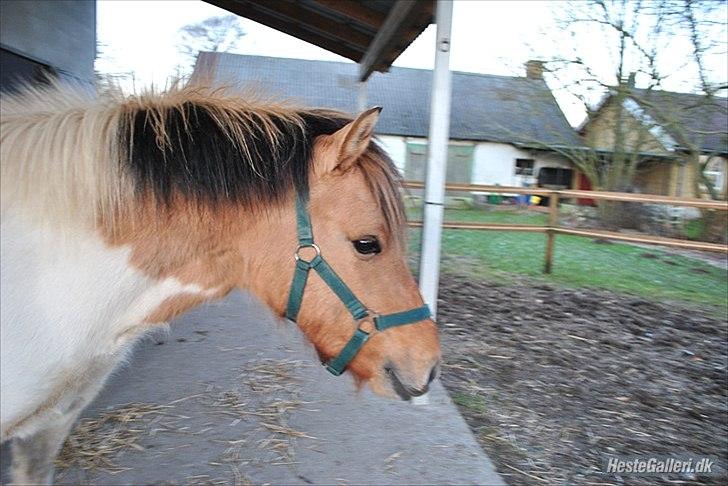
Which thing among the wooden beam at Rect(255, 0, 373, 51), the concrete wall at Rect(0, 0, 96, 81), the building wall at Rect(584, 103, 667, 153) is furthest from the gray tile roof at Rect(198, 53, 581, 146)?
the wooden beam at Rect(255, 0, 373, 51)

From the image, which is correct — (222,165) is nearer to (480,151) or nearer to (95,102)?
(95,102)

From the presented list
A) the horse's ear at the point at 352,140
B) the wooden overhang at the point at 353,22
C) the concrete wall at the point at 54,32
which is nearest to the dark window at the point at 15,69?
the concrete wall at the point at 54,32

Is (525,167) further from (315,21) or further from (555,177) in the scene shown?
(315,21)

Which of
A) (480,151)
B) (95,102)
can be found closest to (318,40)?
(95,102)

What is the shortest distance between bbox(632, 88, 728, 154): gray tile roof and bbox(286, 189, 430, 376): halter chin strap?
423 inches

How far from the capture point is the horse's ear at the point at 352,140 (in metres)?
1.43

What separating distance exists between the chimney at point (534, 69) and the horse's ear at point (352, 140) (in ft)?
36.5

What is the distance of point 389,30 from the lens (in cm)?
397

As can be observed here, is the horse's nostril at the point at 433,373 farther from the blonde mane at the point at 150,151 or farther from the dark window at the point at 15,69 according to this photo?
the dark window at the point at 15,69

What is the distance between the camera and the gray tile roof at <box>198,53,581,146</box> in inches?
490

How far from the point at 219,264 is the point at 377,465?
1372 millimetres

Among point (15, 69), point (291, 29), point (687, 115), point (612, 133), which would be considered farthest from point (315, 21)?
point (612, 133)

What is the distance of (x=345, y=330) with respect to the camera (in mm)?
1553

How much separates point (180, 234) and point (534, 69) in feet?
38.0
